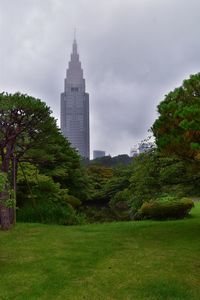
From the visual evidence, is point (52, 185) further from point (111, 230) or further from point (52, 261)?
point (52, 261)

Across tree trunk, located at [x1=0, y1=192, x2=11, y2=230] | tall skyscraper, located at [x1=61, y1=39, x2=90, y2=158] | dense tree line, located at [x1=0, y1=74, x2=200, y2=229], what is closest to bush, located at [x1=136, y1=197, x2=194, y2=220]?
dense tree line, located at [x1=0, y1=74, x2=200, y2=229]

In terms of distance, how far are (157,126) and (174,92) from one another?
1.05 metres

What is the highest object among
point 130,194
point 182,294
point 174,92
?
point 174,92

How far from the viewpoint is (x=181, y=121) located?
7.43m

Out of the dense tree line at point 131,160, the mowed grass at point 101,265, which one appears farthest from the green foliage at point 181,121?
the mowed grass at point 101,265

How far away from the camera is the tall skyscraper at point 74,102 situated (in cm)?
4450

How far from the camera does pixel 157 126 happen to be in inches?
332

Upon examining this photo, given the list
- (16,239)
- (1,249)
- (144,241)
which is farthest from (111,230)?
(1,249)

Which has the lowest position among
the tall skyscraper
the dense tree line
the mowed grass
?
the mowed grass

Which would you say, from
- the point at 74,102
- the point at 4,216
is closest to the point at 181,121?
the point at 4,216

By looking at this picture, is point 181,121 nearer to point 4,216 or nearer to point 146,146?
point 146,146

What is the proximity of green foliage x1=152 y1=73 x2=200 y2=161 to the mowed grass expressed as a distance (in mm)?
2215

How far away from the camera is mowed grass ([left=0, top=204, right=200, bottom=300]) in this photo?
17.5ft

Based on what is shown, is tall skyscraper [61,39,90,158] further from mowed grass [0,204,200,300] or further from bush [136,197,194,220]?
mowed grass [0,204,200,300]
